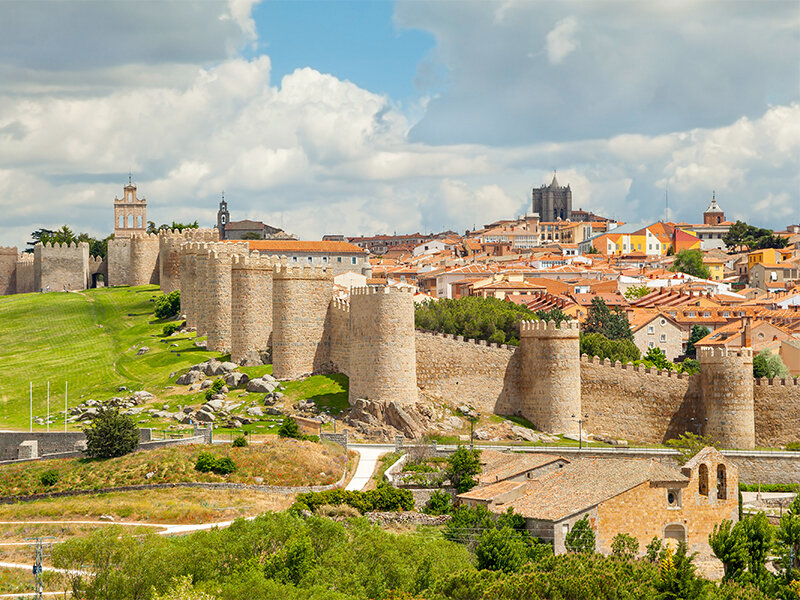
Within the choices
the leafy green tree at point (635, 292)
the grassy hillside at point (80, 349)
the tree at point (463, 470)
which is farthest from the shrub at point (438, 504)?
the leafy green tree at point (635, 292)

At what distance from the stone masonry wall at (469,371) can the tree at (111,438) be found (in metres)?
15.5

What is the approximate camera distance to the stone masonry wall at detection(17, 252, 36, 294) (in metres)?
108

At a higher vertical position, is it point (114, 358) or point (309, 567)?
point (114, 358)

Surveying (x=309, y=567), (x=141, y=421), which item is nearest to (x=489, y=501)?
(x=309, y=567)

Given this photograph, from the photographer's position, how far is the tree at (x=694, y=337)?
100 meters

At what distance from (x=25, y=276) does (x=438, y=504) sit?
2723 inches

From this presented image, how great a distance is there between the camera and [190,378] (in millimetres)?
64625

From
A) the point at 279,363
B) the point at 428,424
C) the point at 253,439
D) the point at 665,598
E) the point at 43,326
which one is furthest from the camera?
the point at 43,326

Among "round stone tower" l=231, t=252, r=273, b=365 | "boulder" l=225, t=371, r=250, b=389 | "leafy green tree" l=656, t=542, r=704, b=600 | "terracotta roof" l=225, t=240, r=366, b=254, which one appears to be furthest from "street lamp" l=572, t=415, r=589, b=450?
"terracotta roof" l=225, t=240, r=366, b=254

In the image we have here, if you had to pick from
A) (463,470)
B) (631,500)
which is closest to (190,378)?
(463,470)

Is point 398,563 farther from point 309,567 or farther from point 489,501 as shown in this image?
point 489,501

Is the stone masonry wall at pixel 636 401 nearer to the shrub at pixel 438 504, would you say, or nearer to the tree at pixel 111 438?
the shrub at pixel 438 504

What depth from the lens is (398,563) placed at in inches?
1588

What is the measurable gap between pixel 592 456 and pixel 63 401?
26832 mm
